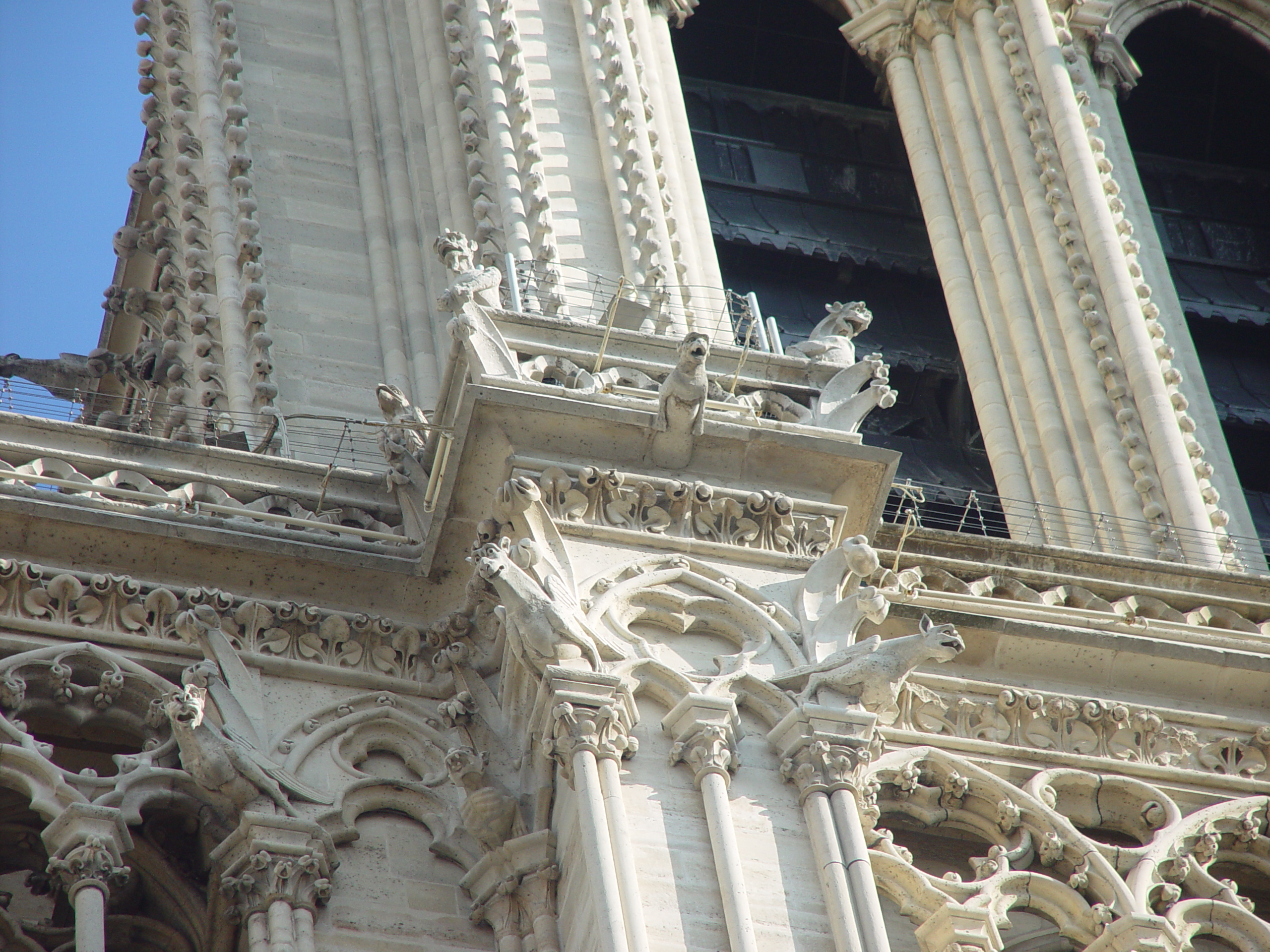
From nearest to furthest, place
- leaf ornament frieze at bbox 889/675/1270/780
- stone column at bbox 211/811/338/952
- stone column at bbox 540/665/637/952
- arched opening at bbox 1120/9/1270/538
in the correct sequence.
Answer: stone column at bbox 540/665/637/952
stone column at bbox 211/811/338/952
leaf ornament frieze at bbox 889/675/1270/780
arched opening at bbox 1120/9/1270/538

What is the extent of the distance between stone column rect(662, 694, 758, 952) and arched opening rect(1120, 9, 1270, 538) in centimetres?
1097

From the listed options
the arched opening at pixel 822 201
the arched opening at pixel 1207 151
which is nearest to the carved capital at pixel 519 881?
the arched opening at pixel 822 201

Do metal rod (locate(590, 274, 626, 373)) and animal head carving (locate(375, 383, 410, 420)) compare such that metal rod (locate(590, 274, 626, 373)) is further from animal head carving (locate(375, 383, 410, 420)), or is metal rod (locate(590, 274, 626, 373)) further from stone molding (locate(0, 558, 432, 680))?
stone molding (locate(0, 558, 432, 680))

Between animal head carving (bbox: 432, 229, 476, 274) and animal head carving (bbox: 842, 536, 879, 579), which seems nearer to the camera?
animal head carving (bbox: 842, 536, 879, 579)

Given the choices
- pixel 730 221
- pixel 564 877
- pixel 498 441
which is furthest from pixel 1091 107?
pixel 564 877

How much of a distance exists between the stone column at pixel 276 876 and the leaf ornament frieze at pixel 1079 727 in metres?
2.94

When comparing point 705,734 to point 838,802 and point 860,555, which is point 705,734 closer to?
point 838,802

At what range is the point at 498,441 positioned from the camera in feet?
40.5

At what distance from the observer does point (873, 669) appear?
11.4 meters

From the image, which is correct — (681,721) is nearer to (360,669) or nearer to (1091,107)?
(360,669)

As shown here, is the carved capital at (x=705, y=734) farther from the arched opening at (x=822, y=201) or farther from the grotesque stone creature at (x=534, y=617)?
the arched opening at (x=822, y=201)

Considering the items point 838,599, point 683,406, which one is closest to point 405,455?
point 683,406

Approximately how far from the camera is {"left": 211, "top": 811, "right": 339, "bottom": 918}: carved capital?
1097cm

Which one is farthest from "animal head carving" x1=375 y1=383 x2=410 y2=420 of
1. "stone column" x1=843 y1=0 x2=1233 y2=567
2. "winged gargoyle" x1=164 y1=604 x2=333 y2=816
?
"stone column" x1=843 y1=0 x2=1233 y2=567
